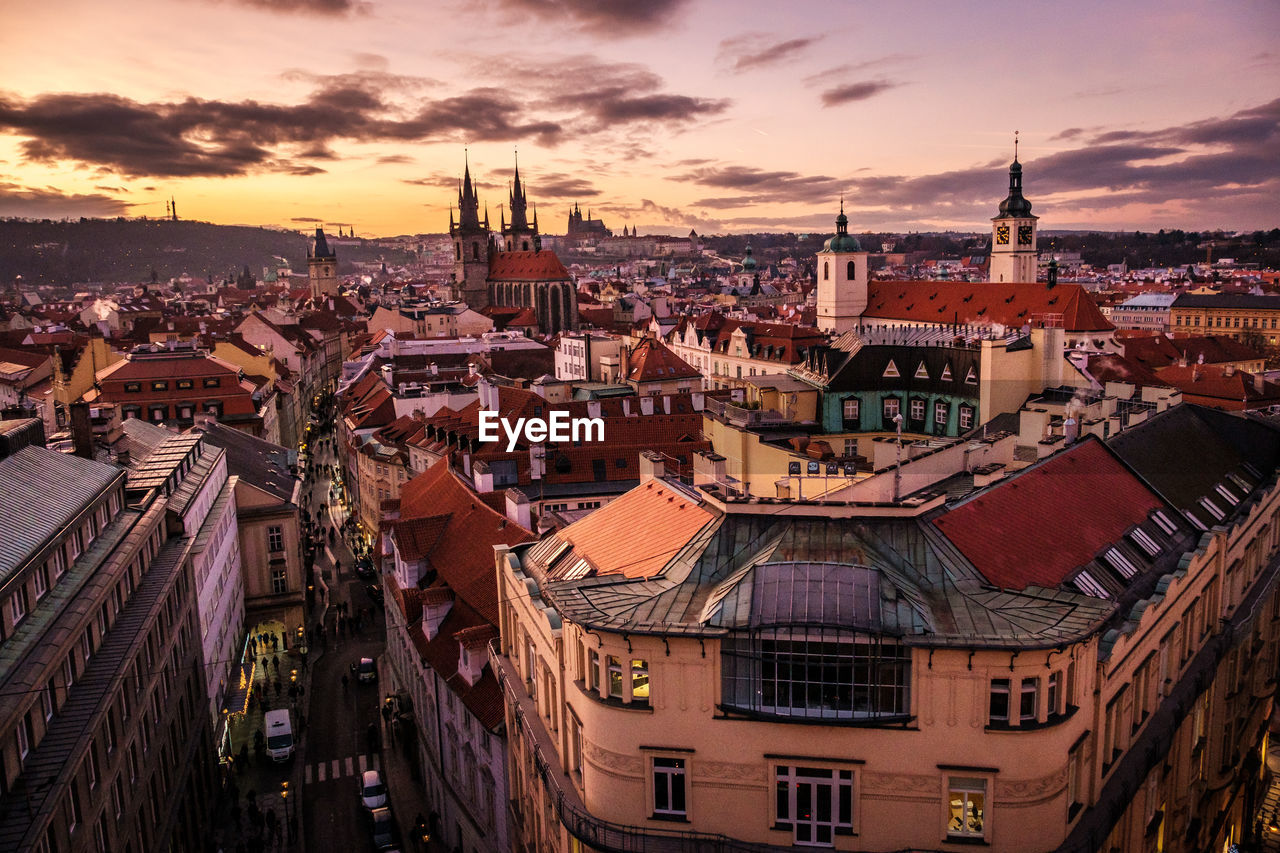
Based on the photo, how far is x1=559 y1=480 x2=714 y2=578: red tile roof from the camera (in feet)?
71.5

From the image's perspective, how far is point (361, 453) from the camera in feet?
210

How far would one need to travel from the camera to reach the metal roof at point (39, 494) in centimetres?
2450

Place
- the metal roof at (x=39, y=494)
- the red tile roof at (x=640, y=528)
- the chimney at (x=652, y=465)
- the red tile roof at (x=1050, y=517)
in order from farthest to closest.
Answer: the chimney at (x=652, y=465) → the metal roof at (x=39, y=494) → the red tile roof at (x=640, y=528) → the red tile roof at (x=1050, y=517)

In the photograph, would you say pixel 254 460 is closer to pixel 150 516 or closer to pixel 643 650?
pixel 150 516

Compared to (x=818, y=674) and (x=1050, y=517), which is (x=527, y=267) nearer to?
(x=1050, y=517)

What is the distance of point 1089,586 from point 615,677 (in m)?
10.2

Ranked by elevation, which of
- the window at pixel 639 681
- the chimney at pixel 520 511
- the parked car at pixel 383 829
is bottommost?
the parked car at pixel 383 829

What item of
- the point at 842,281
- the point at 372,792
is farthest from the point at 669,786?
the point at 842,281

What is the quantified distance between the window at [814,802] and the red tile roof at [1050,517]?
16.7ft

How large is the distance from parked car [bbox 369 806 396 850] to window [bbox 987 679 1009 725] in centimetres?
2271

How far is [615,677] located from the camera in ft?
61.4

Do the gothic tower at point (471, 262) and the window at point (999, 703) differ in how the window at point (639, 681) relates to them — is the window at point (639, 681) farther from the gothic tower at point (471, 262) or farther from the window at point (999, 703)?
the gothic tower at point (471, 262)

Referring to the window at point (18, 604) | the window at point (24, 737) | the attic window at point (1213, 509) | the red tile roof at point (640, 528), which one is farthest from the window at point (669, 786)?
the attic window at point (1213, 509)

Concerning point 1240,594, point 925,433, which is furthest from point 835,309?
point 1240,594
